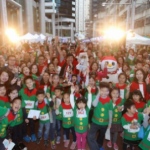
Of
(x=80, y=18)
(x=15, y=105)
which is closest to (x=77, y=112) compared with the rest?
(x=15, y=105)

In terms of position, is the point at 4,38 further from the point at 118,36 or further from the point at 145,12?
the point at 145,12

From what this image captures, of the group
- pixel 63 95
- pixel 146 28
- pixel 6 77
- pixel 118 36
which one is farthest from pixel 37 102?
pixel 146 28

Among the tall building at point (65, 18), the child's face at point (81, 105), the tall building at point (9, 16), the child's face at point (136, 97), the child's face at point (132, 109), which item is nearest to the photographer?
the child's face at point (132, 109)

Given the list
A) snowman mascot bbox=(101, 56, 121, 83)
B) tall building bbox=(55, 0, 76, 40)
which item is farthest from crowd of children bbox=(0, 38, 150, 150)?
tall building bbox=(55, 0, 76, 40)

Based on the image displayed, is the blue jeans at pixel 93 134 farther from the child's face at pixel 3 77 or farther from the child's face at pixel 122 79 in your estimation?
the child's face at pixel 3 77

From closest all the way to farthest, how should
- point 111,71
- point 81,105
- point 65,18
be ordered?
point 81,105 < point 111,71 < point 65,18

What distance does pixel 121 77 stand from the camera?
4.46 meters

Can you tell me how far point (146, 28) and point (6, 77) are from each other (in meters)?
31.5

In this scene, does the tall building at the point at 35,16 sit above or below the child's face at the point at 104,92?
above

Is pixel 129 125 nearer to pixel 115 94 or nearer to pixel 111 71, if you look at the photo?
pixel 115 94

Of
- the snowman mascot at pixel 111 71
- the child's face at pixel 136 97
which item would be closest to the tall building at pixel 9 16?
the snowman mascot at pixel 111 71

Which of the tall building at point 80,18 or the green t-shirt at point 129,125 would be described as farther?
the tall building at point 80,18

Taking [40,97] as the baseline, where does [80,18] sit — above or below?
above

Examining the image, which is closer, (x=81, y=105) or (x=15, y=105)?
(x=15, y=105)
